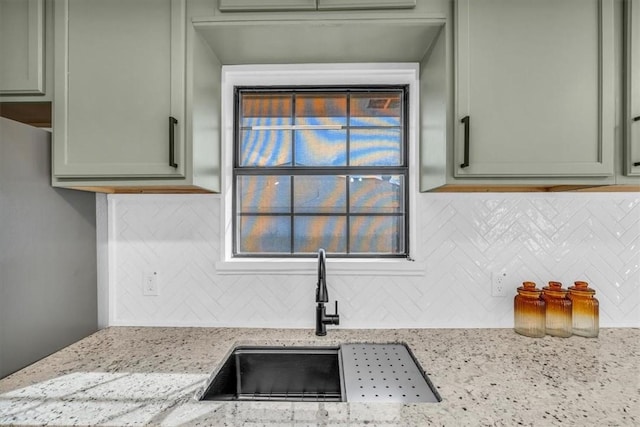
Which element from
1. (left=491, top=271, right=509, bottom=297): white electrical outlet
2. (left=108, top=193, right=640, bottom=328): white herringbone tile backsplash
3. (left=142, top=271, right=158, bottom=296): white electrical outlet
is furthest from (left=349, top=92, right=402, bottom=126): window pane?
(left=142, top=271, right=158, bottom=296): white electrical outlet

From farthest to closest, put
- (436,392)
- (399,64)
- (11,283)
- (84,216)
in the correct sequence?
(399,64) → (84,216) → (11,283) → (436,392)

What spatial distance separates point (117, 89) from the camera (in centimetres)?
121

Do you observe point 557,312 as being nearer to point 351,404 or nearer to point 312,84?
point 351,404

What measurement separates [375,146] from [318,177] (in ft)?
1.07

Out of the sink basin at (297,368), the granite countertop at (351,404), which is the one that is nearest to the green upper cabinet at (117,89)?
the granite countertop at (351,404)

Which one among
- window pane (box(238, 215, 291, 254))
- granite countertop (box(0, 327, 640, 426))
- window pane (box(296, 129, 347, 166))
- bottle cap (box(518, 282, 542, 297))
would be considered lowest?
granite countertop (box(0, 327, 640, 426))

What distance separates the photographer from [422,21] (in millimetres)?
1208

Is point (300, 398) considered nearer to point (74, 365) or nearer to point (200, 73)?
point (74, 365)

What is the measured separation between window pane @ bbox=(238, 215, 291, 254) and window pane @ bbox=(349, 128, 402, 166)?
1.56 feet

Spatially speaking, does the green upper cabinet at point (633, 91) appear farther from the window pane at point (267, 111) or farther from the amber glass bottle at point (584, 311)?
the window pane at point (267, 111)

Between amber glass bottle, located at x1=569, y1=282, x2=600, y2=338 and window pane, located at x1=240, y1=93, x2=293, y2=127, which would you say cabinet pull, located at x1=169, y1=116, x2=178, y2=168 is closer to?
window pane, located at x1=240, y1=93, x2=293, y2=127

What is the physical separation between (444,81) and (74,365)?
5.24 feet

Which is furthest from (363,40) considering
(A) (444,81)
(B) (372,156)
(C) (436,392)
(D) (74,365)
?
(D) (74,365)

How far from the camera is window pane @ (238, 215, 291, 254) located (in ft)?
5.81
